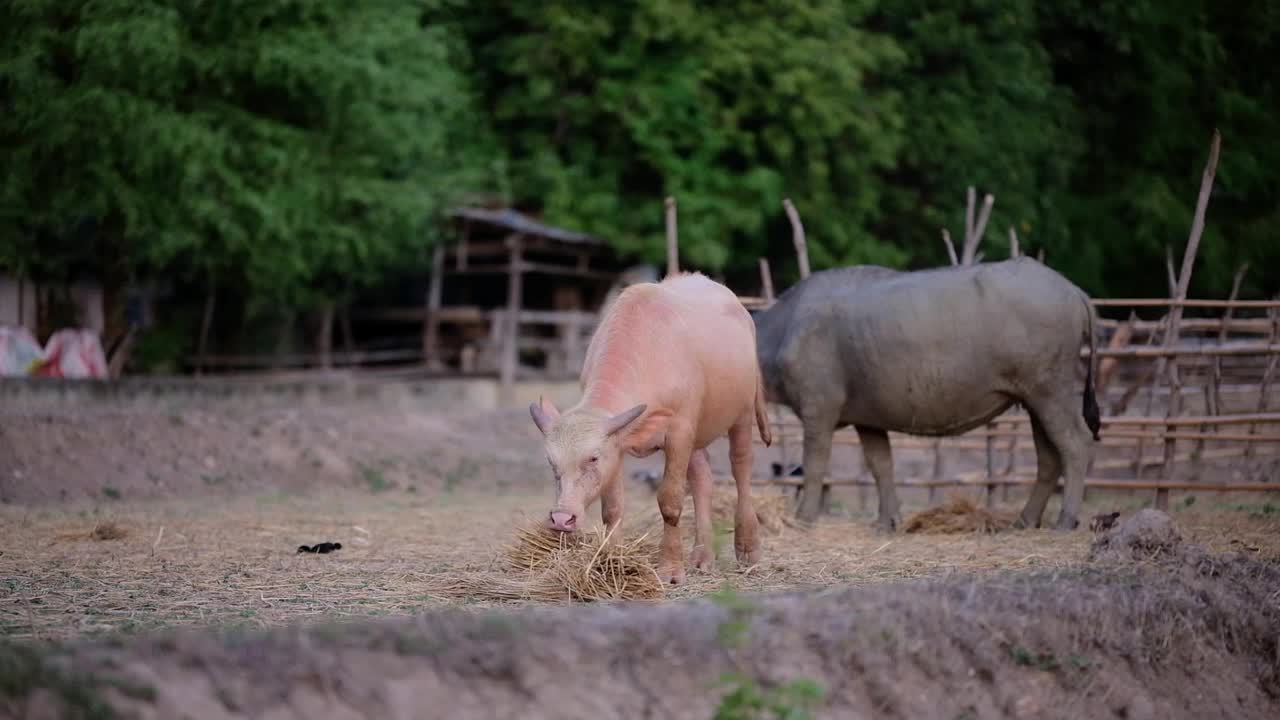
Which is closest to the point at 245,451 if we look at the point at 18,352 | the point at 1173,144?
the point at 18,352

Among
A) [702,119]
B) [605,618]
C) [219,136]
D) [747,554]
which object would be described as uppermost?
[702,119]

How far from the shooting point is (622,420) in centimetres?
725

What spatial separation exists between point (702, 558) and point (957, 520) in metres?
3.35

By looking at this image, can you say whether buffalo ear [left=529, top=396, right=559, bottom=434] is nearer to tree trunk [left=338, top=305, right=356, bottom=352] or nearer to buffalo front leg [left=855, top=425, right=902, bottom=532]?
buffalo front leg [left=855, top=425, right=902, bottom=532]

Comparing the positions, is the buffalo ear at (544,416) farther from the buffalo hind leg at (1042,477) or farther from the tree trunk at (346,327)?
the tree trunk at (346,327)

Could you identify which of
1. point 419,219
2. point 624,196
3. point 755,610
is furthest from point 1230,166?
point 755,610

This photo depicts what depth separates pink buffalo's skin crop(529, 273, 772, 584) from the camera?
7.25 meters

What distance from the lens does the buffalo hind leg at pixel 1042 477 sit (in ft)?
36.9

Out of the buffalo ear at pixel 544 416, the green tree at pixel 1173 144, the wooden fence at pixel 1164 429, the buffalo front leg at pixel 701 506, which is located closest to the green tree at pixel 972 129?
the green tree at pixel 1173 144

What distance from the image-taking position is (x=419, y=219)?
2188cm

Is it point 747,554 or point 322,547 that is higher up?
point 747,554

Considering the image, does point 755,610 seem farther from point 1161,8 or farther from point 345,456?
point 1161,8

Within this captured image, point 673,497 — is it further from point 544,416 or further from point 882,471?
point 882,471

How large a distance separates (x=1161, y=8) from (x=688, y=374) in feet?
84.3
